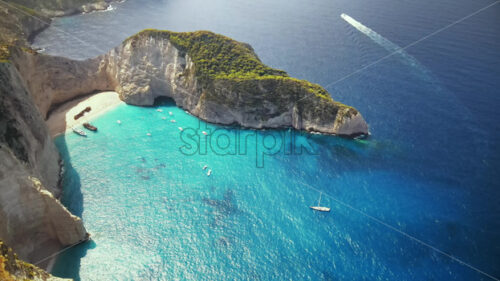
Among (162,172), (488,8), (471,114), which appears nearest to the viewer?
(162,172)

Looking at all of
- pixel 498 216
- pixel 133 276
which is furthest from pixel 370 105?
pixel 133 276

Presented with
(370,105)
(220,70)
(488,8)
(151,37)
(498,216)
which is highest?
(488,8)

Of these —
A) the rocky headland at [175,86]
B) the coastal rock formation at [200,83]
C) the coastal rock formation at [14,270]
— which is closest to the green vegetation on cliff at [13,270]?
the coastal rock formation at [14,270]

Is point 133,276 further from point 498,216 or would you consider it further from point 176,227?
point 498,216

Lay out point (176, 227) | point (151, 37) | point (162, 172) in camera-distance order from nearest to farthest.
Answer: point (176, 227), point (162, 172), point (151, 37)

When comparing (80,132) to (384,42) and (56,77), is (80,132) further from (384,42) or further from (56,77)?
(384,42)

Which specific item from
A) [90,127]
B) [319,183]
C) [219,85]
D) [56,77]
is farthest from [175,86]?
[319,183]

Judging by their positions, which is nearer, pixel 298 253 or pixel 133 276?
pixel 133 276

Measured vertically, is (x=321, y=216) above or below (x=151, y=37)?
below
